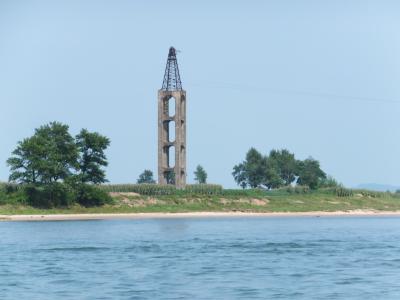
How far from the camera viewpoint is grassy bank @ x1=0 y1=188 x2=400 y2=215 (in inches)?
3949

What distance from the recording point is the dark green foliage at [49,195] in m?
97.2

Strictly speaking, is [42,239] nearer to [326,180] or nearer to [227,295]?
[227,295]

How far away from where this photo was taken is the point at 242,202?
369 feet

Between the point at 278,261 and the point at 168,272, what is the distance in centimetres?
732

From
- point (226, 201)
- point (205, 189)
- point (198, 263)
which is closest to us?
point (198, 263)

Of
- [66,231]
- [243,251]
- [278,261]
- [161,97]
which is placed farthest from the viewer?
[161,97]

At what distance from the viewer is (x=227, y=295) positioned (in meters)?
36.8

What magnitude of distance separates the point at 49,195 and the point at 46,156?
389cm

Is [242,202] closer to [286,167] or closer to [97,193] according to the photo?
[97,193]

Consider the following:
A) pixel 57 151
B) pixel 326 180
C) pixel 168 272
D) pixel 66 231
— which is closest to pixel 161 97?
pixel 57 151

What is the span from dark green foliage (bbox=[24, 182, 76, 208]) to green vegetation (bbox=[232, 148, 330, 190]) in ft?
158

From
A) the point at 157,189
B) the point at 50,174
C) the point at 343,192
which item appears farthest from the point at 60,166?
the point at 343,192

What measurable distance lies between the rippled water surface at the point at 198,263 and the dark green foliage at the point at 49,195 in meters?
20.5

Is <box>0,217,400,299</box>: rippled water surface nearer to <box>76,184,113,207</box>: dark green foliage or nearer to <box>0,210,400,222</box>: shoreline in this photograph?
<box>0,210,400,222</box>: shoreline
